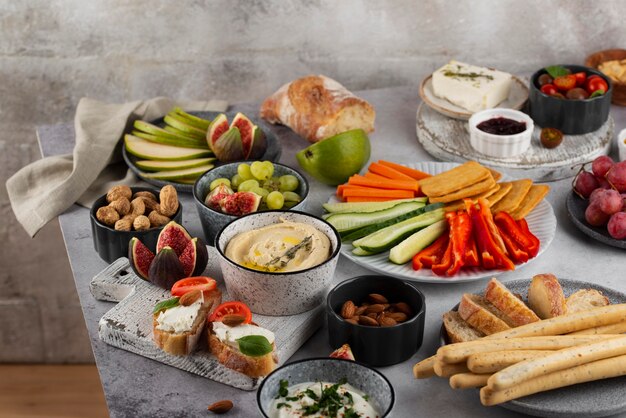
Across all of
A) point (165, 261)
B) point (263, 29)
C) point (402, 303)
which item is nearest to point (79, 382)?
point (263, 29)

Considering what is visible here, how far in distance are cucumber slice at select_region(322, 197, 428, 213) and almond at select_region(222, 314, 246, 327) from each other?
0.65 m

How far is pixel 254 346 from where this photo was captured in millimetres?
1927

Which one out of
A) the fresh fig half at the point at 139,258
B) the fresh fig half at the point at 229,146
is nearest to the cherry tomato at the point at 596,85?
the fresh fig half at the point at 229,146

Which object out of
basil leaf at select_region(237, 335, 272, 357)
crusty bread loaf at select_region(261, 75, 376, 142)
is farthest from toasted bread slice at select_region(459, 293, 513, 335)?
crusty bread loaf at select_region(261, 75, 376, 142)

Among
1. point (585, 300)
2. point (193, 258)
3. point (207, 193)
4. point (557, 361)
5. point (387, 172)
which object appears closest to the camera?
point (557, 361)

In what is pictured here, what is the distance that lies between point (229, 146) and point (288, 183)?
12.6 inches

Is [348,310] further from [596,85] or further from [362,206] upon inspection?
[596,85]

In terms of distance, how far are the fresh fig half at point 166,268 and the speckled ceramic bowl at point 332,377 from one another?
482 mm

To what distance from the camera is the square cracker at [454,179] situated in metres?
2.55

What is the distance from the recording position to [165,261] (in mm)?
2188

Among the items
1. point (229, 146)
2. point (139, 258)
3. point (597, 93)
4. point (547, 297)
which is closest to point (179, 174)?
point (229, 146)

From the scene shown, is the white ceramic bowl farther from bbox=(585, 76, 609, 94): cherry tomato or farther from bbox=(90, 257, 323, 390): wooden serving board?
bbox=(90, 257, 323, 390): wooden serving board

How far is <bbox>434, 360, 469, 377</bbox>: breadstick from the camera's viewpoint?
1.84 meters

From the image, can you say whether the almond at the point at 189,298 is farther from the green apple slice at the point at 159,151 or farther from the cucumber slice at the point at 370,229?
the green apple slice at the point at 159,151
